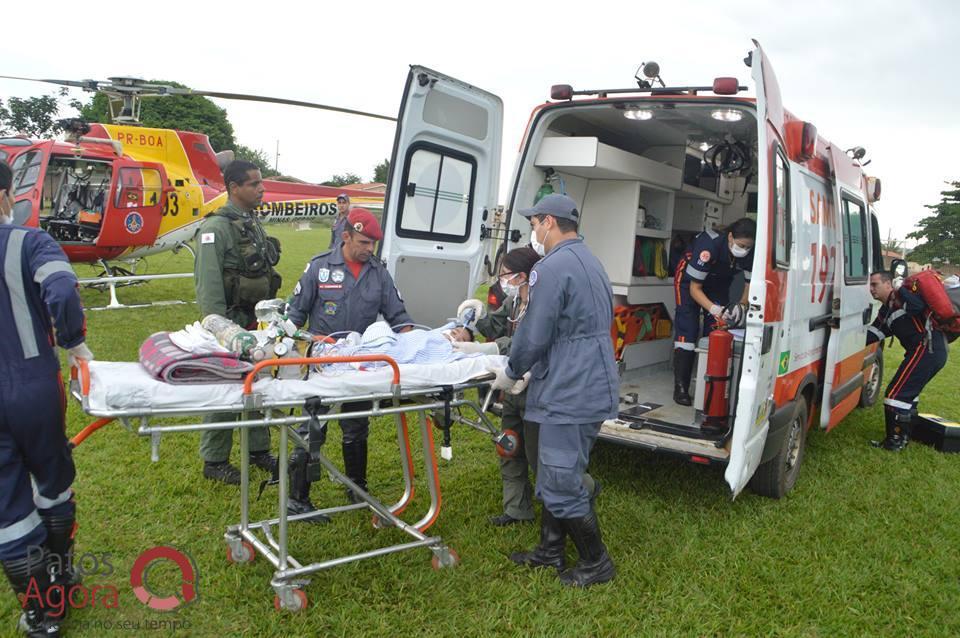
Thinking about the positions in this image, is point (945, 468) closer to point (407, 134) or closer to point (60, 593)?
point (407, 134)

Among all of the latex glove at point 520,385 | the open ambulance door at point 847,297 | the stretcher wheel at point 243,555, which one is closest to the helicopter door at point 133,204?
the stretcher wheel at point 243,555

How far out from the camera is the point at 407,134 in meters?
4.30

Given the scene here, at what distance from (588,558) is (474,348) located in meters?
1.20

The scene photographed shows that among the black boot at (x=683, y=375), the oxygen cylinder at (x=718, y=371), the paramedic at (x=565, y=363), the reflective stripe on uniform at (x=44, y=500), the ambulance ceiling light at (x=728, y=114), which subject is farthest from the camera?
the black boot at (x=683, y=375)

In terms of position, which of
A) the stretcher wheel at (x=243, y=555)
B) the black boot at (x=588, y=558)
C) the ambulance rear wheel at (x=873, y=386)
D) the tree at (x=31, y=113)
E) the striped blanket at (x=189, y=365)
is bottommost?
the stretcher wheel at (x=243, y=555)

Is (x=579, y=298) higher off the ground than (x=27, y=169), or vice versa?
(x=27, y=169)

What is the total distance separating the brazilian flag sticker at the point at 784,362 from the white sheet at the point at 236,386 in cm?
179

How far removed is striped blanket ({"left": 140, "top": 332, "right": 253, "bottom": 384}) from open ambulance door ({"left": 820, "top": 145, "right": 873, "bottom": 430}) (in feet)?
13.5

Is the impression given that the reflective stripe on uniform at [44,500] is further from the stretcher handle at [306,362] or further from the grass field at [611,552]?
the stretcher handle at [306,362]

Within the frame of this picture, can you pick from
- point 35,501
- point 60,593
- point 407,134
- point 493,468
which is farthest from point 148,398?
point 493,468

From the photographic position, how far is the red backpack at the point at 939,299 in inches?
222

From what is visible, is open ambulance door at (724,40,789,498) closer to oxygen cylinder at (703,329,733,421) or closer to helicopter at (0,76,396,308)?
oxygen cylinder at (703,329,733,421)

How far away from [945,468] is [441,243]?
4.44 m

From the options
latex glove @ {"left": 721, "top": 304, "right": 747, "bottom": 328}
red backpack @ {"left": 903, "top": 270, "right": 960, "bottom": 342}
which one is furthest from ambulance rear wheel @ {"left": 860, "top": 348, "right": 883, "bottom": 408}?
latex glove @ {"left": 721, "top": 304, "right": 747, "bottom": 328}
